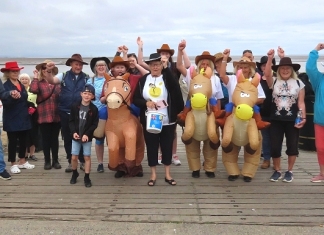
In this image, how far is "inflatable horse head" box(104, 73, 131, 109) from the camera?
482 centimetres

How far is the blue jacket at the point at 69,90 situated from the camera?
18.1 ft

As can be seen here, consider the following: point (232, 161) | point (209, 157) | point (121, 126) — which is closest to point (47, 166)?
point (121, 126)

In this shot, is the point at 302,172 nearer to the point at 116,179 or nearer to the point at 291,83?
the point at 291,83

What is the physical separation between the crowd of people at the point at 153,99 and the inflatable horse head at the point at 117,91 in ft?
0.37

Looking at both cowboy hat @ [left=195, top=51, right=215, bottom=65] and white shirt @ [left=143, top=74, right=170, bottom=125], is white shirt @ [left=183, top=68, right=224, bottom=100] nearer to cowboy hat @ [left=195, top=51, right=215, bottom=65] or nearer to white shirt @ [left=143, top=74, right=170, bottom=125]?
cowboy hat @ [left=195, top=51, right=215, bottom=65]

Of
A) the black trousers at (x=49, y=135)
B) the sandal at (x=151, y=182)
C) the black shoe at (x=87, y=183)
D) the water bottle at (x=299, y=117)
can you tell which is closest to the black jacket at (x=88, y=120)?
the black shoe at (x=87, y=183)

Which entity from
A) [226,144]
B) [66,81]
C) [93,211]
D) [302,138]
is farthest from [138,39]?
[302,138]

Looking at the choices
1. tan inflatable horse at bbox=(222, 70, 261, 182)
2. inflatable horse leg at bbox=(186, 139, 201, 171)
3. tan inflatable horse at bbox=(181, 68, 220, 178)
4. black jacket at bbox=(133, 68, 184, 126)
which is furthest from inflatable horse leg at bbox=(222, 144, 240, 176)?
black jacket at bbox=(133, 68, 184, 126)

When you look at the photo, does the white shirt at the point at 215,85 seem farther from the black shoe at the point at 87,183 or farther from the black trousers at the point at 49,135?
the black trousers at the point at 49,135

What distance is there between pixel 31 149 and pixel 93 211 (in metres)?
2.94

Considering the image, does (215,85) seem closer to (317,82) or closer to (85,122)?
(317,82)

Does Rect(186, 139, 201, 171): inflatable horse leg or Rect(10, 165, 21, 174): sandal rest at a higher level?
Rect(186, 139, 201, 171): inflatable horse leg

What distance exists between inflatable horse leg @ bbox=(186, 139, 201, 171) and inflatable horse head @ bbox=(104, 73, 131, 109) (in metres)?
1.05

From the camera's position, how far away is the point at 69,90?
→ 18.1 ft
